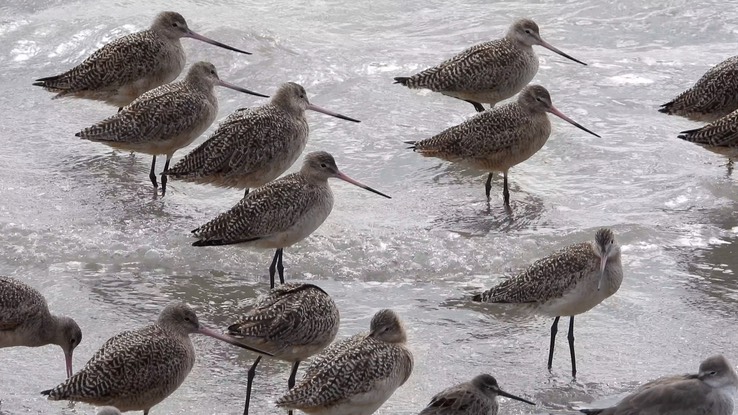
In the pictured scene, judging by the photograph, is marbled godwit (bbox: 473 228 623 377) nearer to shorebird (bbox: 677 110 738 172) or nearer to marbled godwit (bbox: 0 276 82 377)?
marbled godwit (bbox: 0 276 82 377)

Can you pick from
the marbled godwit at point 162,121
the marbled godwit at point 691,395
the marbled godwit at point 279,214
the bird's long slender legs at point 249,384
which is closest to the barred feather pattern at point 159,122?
the marbled godwit at point 162,121

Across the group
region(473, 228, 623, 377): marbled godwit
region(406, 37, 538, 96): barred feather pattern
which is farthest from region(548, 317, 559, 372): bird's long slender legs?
region(406, 37, 538, 96): barred feather pattern

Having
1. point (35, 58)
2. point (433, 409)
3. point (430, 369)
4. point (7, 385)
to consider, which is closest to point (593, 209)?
point (430, 369)

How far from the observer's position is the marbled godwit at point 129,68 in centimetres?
992

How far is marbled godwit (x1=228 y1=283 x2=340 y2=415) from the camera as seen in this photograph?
6473mm

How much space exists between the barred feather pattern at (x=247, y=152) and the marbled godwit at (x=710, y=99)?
2828 millimetres

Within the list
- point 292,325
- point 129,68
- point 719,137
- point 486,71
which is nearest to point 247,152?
point 129,68

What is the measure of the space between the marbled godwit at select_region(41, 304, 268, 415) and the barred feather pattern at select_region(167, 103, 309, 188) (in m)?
2.26

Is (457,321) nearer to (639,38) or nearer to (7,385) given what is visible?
(7,385)

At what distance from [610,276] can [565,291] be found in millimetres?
233

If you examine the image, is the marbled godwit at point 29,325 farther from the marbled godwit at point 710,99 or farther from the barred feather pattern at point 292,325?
the marbled godwit at point 710,99

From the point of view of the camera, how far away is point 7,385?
21.7ft

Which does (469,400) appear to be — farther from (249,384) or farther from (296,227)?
(296,227)

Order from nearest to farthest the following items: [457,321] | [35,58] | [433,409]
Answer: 1. [433,409]
2. [457,321]
3. [35,58]
